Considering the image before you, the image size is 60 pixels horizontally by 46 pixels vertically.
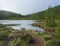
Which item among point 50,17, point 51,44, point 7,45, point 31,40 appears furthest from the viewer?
point 50,17

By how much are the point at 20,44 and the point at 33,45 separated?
1.88m

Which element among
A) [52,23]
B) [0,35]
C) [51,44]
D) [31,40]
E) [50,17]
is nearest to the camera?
[51,44]

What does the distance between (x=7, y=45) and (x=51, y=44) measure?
565 centimetres

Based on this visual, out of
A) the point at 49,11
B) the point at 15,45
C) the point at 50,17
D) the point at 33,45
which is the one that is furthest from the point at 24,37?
the point at 49,11

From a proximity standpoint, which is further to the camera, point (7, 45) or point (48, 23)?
point (48, 23)

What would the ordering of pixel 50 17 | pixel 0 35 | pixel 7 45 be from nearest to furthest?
pixel 7 45 → pixel 0 35 → pixel 50 17

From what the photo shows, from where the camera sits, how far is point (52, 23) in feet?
206

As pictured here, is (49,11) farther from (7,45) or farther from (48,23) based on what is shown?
(7,45)

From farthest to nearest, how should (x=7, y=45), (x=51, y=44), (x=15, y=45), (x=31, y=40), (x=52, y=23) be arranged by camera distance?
(x=52, y=23) < (x=31, y=40) < (x=7, y=45) < (x=15, y=45) < (x=51, y=44)

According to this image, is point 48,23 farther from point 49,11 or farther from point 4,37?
point 4,37

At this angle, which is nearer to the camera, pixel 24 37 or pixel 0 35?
pixel 24 37

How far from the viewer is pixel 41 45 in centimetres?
2150

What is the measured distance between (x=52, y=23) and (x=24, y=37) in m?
39.5

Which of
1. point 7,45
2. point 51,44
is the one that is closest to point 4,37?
point 7,45
